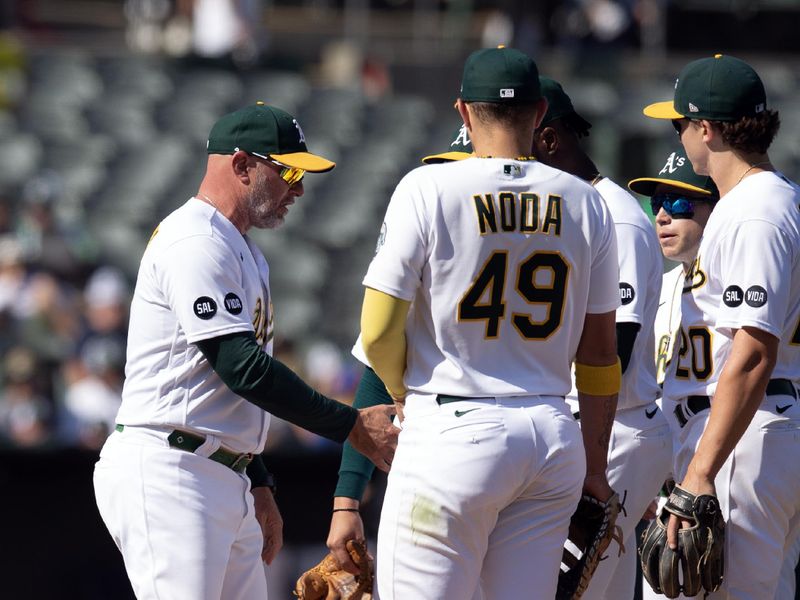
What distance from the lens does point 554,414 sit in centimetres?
343

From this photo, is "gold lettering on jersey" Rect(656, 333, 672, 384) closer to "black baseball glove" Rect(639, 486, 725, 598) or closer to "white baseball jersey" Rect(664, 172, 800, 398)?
"white baseball jersey" Rect(664, 172, 800, 398)

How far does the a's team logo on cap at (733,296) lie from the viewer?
3.65m

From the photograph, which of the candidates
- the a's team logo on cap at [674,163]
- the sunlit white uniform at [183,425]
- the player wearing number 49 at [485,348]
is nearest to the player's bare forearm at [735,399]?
the player wearing number 49 at [485,348]

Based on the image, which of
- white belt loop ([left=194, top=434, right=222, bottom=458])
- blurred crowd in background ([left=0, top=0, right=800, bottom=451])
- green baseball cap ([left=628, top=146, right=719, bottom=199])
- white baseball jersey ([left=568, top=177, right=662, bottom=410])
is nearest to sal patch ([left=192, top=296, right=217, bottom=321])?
white belt loop ([left=194, top=434, right=222, bottom=458])

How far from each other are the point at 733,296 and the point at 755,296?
0.21 feet

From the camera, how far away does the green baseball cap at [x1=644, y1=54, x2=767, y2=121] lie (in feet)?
12.6

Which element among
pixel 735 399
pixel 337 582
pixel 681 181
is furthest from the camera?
pixel 681 181

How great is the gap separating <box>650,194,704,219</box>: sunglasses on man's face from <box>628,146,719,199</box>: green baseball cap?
0.04 m

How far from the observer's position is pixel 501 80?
11.3 ft

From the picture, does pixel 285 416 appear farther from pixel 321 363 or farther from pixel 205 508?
pixel 321 363

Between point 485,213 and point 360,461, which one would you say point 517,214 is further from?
point 360,461

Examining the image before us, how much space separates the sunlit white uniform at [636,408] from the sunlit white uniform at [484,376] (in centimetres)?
65

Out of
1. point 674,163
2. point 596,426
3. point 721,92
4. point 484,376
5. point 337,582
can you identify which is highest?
point 721,92

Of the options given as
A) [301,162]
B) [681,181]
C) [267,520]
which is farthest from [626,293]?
[267,520]
